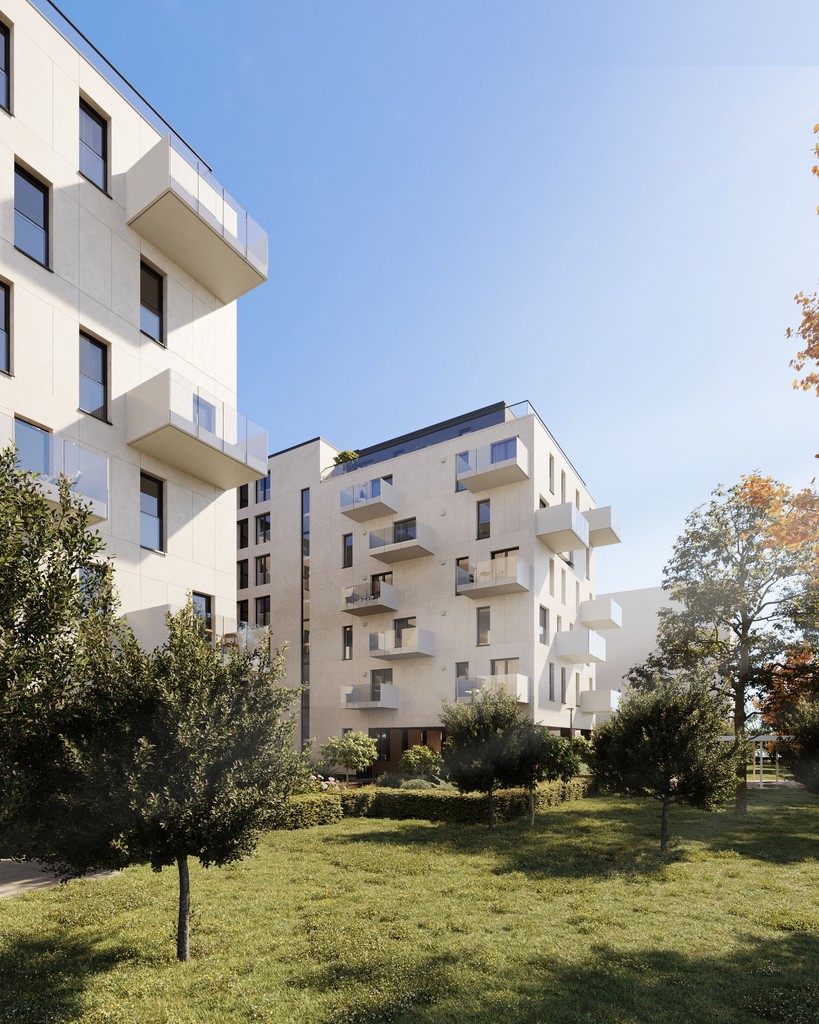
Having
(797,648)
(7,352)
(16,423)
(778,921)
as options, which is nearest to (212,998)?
(778,921)

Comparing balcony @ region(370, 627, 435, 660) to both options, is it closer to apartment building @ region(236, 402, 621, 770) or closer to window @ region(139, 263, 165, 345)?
apartment building @ region(236, 402, 621, 770)

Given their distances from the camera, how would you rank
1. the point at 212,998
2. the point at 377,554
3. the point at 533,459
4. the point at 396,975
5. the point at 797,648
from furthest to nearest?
the point at 377,554 < the point at 533,459 < the point at 797,648 < the point at 396,975 < the point at 212,998

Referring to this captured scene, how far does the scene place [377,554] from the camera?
35.6 m

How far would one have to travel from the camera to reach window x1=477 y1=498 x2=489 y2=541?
34.3 m

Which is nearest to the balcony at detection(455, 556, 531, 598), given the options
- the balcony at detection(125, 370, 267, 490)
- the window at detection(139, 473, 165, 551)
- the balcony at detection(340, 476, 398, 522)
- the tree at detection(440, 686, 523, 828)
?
the balcony at detection(340, 476, 398, 522)

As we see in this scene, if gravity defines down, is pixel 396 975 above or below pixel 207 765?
below

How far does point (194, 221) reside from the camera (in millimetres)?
17328

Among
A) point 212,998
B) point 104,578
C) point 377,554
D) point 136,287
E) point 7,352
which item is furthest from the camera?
point 377,554

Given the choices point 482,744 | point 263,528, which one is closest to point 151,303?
point 482,744

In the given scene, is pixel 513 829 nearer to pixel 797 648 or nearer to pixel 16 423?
pixel 797 648

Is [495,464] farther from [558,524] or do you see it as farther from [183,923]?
[183,923]

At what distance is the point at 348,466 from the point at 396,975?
33746 mm

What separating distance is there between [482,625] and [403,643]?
4166mm

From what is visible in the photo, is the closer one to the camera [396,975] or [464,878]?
[396,975]
